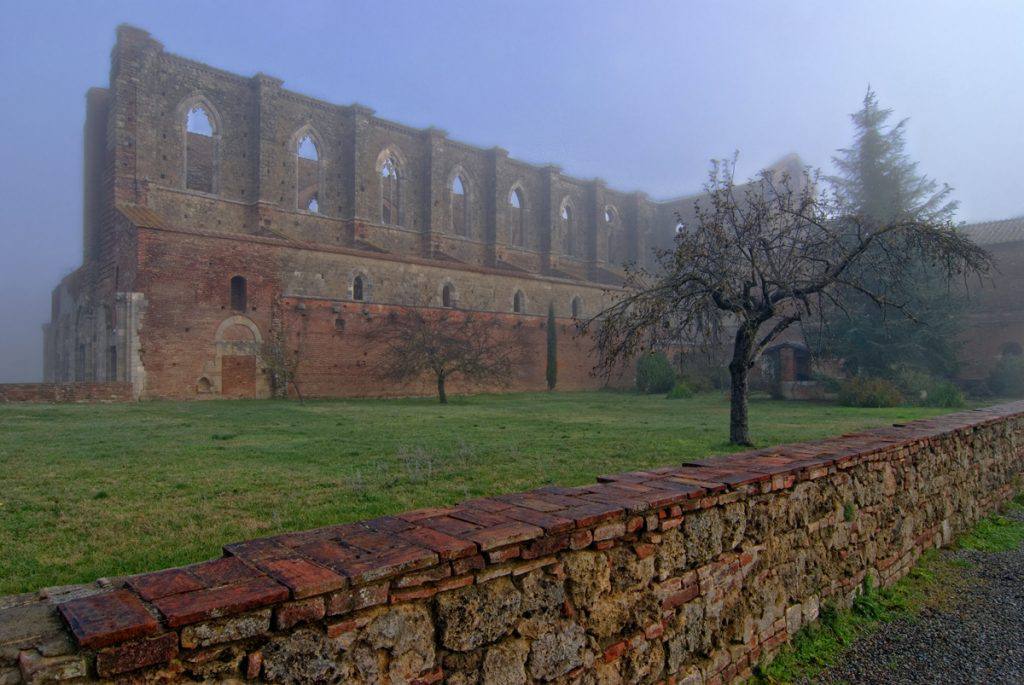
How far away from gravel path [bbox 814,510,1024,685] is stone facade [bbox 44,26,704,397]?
20507 millimetres

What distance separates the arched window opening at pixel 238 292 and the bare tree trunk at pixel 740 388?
17.3 meters

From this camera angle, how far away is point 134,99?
2400 cm

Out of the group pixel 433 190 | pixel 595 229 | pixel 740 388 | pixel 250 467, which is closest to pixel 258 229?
pixel 433 190

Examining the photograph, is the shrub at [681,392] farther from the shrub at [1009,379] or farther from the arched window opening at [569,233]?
the arched window opening at [569,233]

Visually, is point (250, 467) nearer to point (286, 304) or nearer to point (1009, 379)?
point (286, 304)

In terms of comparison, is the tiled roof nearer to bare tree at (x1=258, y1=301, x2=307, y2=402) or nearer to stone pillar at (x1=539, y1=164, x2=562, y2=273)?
stone pillar at (x1=539, y1=164, x2=562, y2=273)

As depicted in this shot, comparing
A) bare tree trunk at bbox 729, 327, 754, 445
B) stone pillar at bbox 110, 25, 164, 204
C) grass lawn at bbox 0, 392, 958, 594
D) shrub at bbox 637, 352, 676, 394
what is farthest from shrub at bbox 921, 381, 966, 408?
stone pillar at bbox 110, 25, 164, 204

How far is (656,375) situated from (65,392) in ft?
63.4

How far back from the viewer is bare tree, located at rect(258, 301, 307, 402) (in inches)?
828

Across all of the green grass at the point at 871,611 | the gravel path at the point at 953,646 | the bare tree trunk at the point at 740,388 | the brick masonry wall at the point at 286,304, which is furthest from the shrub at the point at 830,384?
the gravel path at the point at 953,646

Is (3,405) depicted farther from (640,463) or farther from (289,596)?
(289,596)

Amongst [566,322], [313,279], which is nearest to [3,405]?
[313,279]

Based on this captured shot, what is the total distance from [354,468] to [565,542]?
4.68 metres

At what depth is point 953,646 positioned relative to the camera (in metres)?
3.69
